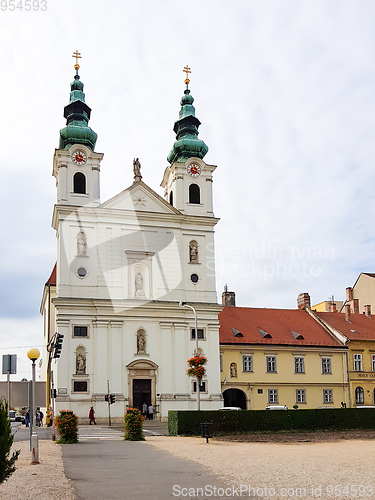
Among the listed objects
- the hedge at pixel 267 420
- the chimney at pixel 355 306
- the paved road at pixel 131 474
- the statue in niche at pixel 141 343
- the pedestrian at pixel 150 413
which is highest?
the chimney at pixel 355 306

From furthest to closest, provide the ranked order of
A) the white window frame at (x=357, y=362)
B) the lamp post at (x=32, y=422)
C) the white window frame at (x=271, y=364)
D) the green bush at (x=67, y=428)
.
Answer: the white window frame at (x=357, y=362)
the white window frame at (x=271, y=364)
the green bush at (x=67, y=428)
the lamp post at (x=32, y=422)

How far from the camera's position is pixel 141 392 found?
4641cm

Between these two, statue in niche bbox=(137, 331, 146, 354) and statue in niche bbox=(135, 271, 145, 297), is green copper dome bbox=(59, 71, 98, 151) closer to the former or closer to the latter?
statue in niche bbox=(135, 271, 145, 297)

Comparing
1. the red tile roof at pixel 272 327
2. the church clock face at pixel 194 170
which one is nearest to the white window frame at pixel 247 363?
the red tile roof at pixel 272 327

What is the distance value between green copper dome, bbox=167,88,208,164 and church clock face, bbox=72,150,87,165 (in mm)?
8152

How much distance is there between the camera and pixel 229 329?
54531 mm

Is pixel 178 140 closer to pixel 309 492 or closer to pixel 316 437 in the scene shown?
pixel 316 437

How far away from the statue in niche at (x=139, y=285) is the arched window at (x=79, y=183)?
7732mm

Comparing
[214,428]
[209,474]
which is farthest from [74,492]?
[214,428]

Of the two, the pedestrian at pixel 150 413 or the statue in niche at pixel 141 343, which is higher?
the statue in niche at pixel 141 343

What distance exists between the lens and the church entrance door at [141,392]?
46250mm

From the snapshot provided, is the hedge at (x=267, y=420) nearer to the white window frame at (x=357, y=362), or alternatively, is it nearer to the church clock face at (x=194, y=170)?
the white window frame at (x=357, y=362)

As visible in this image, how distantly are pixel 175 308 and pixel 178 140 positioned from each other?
49.9ft

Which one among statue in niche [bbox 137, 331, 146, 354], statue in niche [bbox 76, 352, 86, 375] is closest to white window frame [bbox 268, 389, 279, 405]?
statue in niche [bbox 137, 331, 146, 354]
